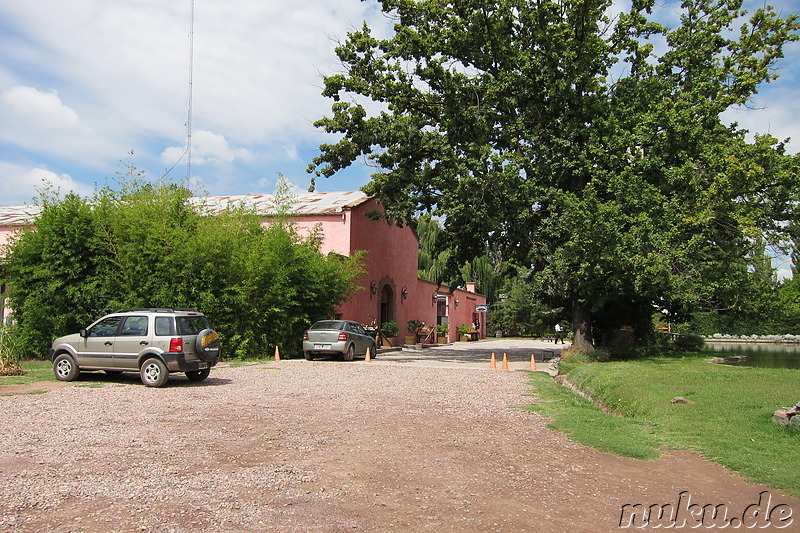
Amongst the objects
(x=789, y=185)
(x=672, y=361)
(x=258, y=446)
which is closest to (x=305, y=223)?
(x=672, y=361)

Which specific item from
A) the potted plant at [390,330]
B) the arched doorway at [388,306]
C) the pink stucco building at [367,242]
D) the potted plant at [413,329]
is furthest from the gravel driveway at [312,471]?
the potted plant at [413,329]

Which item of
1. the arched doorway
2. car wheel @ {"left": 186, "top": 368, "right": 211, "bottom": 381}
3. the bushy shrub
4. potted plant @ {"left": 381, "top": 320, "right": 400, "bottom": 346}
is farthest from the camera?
the arched doorway

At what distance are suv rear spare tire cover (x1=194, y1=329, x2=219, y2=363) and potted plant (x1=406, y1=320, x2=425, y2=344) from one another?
21390mm

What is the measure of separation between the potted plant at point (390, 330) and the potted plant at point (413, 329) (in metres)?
3.70

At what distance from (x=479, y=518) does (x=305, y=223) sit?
22.2m

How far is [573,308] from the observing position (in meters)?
22.3

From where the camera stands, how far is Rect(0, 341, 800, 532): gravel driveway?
4.55 m

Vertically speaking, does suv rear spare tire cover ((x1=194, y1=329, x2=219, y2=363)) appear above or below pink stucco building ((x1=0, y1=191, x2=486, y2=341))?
below

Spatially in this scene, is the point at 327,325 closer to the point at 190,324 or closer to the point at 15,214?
the point at 190,324

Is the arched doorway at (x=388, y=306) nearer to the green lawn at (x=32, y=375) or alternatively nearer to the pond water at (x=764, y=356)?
the pond water at (x=764, y=356)

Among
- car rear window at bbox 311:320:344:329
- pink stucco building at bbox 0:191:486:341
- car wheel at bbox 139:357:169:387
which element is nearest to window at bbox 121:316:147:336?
car wheel at bbox 139:357:169:387

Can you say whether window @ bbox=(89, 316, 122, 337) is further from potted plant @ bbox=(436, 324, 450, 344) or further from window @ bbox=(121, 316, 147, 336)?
potted plant @ bbox=(436, 324, 450, 344)

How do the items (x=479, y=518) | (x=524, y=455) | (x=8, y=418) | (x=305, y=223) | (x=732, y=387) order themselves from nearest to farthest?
(x=479, y=518)
(x=524, y=455)
(x=8, y=418)
(x=732, y=387)
(x=305, y=223)

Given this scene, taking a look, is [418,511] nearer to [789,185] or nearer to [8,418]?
[8,418]
